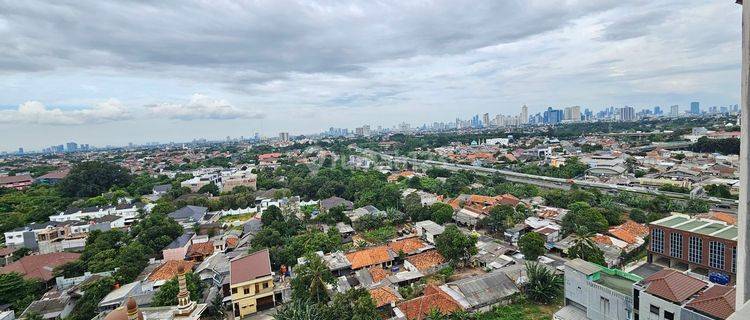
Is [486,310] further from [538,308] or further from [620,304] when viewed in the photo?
[620,304]

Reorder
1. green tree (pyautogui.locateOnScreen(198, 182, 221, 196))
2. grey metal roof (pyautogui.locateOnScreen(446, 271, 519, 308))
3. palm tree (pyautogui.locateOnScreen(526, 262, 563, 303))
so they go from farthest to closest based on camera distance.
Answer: green tree (pyautogui.locateOnScreen(198, 182, 221, 196)) → palm tree (pyautogui.locateOnScreen(526, 262, 563, 303)) → grey metal roof (pyautogui.locateOnScreen(446, 271, 519, 308))

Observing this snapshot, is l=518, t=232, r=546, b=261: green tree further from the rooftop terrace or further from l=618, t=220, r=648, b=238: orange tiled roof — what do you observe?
l=618, t=220, r=648, b=238: orange tiled roof

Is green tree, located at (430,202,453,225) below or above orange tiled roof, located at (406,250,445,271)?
above

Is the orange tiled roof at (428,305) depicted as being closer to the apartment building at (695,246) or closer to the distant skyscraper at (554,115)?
the apartment building at (695,246)

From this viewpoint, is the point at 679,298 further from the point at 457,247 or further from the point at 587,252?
the point at 457,247

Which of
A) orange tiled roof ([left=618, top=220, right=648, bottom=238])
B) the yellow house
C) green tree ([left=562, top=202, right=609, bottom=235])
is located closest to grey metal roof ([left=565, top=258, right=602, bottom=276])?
green tree ([left=562, top=202, right=609, bottom=235])

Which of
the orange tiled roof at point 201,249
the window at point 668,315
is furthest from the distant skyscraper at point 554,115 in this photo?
the window at point 668,315

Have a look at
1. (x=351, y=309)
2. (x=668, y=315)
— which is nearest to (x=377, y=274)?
(x=351, y=309)

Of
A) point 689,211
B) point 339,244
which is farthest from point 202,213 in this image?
point 689,211
